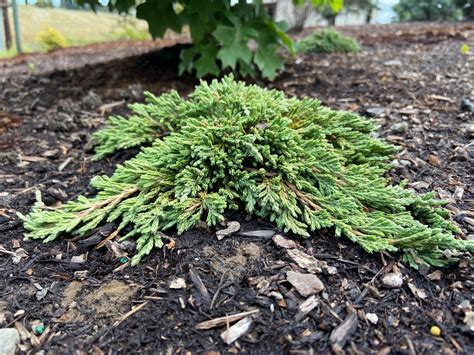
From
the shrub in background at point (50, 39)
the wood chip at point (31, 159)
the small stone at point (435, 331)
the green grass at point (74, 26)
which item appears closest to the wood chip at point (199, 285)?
the small stone at point (435, 331)

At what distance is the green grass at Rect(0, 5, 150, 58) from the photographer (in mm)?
10453

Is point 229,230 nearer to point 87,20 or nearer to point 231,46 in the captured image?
point 231,46

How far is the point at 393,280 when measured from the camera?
69.3 inches

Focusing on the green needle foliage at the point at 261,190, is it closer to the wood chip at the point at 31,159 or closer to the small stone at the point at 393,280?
the small stone at the point at 393,280

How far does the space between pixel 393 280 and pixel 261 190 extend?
2.34 ft

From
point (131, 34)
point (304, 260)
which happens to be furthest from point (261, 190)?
point (131, 34)

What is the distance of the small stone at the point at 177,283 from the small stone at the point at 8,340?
611mm

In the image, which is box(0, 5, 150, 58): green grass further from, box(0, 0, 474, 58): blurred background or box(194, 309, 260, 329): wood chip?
box(194, 309, 260, 329): wood chip

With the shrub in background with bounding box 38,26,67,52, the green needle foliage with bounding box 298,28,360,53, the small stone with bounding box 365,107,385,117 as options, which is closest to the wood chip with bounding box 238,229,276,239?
the small stone with bounding box 365,107,385,117

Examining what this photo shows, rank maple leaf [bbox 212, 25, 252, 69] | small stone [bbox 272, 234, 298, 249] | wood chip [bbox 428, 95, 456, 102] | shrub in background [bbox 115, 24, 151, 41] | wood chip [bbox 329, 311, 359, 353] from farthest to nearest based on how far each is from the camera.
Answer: shrub in background [bbox 115, 24, 151, 41], maple leaf [bbox 212, 25, 252, 69], wood chip [bbox 428, 95, 456, 102], small stone [bbox 272, 234, 298, 249], wood chip [bbox 329, 311, 359, 353]

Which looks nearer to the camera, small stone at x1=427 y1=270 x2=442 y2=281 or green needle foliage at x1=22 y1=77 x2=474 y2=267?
small stone at x1=427 y1=270 x2=442 y2=281

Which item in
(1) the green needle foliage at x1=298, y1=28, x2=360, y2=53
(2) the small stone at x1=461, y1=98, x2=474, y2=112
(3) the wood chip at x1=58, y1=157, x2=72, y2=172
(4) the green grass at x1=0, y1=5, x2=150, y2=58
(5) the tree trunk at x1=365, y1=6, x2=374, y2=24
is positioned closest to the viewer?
(3) the wood chip at x1=58, y1=157, x2=72, y2=172

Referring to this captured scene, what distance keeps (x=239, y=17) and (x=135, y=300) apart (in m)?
3.09

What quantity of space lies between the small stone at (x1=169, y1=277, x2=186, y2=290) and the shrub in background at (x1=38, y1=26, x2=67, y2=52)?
941cm
